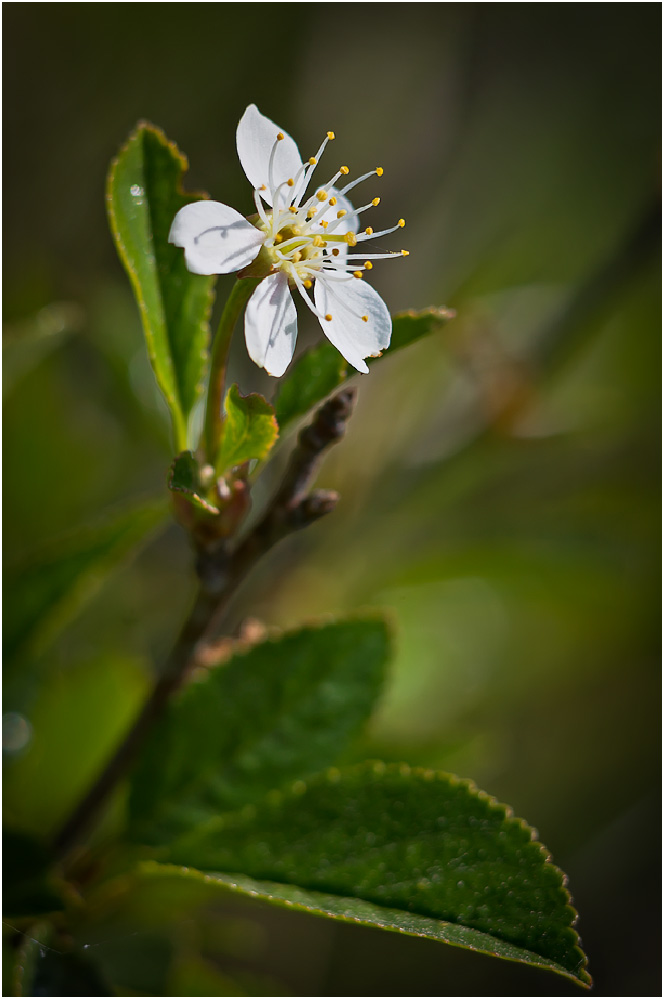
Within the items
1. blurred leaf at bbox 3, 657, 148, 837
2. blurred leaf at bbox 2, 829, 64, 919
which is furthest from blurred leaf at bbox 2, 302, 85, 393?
blurred leaf at bbox 2, 829, 64, 919

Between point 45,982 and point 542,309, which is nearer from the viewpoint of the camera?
point 45,982

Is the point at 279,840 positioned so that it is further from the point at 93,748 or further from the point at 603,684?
the point at 603,684

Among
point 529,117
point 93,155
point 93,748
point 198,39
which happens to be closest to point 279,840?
point 93,748

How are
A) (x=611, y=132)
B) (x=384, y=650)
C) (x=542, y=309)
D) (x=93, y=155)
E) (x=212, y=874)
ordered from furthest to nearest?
(x=611, y=132)
(x=93, y=155)
(x=542, y=309)
(x=384, y=650)
(x=212, y=874)

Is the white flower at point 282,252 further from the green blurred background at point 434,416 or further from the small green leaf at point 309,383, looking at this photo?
the green blurred background at point 434,416

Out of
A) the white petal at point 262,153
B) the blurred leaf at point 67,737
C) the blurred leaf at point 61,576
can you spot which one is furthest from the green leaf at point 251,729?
the white petal at point 262,153

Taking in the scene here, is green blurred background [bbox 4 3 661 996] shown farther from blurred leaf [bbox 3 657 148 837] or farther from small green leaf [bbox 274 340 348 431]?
small green leaf [bbox 274 340 348 431]

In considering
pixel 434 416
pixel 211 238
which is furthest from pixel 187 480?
pixel 434 416
